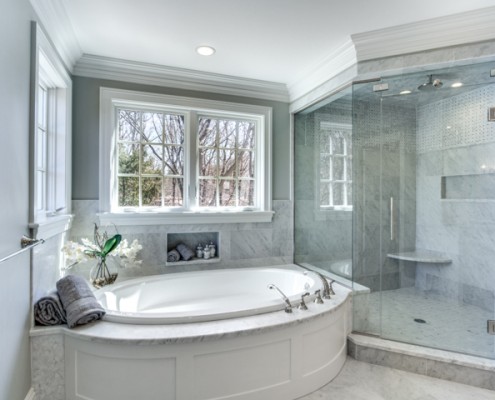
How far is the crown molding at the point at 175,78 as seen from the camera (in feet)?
8.55

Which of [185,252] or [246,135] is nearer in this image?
[185,252]

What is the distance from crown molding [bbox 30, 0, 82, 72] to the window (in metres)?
2.37

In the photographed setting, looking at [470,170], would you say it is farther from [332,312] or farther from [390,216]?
[332,312]

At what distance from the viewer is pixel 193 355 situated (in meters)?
1.61

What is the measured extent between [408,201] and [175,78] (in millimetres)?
2671

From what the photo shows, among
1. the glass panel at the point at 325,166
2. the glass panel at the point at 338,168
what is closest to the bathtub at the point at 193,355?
the glass panel at the point at 338,168

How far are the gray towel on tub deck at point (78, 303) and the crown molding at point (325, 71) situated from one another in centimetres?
260

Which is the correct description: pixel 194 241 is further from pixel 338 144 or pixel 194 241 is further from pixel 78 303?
pixel 338 144

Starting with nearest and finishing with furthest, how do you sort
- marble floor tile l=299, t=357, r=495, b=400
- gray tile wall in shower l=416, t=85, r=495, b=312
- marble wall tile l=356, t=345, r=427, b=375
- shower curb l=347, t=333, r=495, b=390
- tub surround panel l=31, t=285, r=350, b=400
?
1. tub surround panel l=31, t=285, r=350, b=400
2. marble floor tile l=299, t=357, r=495, b=400
3. shower curb l=347, t=333, r=495, b=390
4. marble wall tile l=356, t=345, r=427, b=375
5. gray tile wall in shower l=416, t=85, r=495, b=312

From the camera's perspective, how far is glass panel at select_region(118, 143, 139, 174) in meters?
2.82

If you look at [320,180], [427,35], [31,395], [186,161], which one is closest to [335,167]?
[320,180]

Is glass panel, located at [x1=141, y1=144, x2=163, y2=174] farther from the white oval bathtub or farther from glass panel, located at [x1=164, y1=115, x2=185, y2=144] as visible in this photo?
the white oval bathtub

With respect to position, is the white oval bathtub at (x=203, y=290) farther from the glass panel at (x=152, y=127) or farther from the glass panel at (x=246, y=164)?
the glass panel at (x=152, y=127)

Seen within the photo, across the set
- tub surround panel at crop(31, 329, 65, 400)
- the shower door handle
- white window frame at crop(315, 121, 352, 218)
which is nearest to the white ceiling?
white window frame at crop(315, 121, 352, 218)
